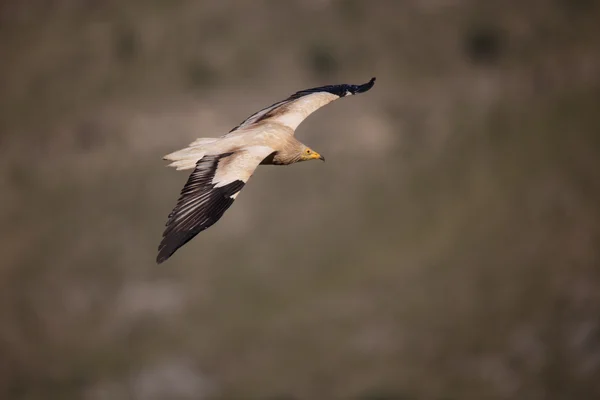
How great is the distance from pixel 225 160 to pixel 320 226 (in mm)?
50390

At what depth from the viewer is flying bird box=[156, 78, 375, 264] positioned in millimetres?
17672

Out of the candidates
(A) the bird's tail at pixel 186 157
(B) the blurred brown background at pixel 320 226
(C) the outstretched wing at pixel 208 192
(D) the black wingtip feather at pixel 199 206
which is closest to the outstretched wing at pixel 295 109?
(A) the bird's tail at pixel 186 157

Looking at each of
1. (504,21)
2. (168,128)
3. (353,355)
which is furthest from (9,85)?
(504,21)

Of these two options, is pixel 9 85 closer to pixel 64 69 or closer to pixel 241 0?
pixel 64 69

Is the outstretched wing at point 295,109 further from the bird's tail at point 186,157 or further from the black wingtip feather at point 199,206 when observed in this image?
the black wingtip feather at point 199,206

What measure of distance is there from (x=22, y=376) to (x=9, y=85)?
70.9 ft

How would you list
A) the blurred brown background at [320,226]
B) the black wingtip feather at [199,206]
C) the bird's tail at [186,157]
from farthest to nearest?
the blurred brown background at [320,226], the bird's tail at [186,157], the black wingtip feather at [199,206]

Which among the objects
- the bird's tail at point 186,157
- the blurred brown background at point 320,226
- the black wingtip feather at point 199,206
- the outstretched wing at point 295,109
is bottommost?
the black wingtip feather at point 199,206

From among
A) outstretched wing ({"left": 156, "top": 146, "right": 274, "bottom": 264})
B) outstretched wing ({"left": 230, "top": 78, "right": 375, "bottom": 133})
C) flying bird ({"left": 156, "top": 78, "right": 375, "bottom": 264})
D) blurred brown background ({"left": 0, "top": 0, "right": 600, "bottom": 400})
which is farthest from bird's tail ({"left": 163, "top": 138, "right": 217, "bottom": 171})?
blurred brown background ({"left": 0, "top": 0, "right": 600, "bottom": 400})

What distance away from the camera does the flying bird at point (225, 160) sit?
17672 mm

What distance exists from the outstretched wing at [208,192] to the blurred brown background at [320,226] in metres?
46.4

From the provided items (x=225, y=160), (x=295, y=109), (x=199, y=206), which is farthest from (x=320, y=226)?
(x=199, y=206)

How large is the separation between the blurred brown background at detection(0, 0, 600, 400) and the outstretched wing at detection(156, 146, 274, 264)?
46.4 meters

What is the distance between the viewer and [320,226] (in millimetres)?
69562
